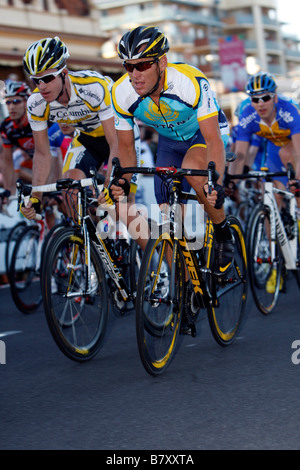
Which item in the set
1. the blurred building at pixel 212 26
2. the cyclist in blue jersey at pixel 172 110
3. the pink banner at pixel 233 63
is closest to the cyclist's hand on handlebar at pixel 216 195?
the cyclist in blue jersey at pixel 172 110

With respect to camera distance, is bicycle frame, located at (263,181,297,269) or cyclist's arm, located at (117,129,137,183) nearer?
cyclist's arm, located at (117,129,137,183)

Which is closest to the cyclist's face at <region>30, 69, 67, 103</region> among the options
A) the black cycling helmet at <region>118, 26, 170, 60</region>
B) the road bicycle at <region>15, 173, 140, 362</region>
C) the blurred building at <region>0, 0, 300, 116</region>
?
the road bicycle at <region>15, 173, 140, 362</region>

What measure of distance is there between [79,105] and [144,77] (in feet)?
5.31

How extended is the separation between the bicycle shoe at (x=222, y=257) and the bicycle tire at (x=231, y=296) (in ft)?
0.21

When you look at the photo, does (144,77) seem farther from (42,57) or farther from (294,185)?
(294,185)

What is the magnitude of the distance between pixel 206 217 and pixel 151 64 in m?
1.20

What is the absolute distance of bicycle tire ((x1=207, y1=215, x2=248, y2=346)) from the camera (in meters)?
5.74

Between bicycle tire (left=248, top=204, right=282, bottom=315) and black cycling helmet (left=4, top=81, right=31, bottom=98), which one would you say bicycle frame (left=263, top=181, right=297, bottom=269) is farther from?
black cycling helmet (left=4, top=81, right=31, bottom=98)

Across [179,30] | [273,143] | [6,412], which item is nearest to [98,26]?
[273,143]

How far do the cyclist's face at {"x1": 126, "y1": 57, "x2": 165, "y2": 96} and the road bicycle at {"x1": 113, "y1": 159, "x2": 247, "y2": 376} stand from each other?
51 centimetres

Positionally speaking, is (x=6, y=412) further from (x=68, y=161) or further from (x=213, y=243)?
(x=68, y=161)

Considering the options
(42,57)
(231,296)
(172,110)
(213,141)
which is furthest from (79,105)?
(231,296)

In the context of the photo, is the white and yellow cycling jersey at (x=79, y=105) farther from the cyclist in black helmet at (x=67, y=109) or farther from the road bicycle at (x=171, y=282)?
the road bicycle at (x=171, y=282)

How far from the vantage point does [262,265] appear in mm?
7219
